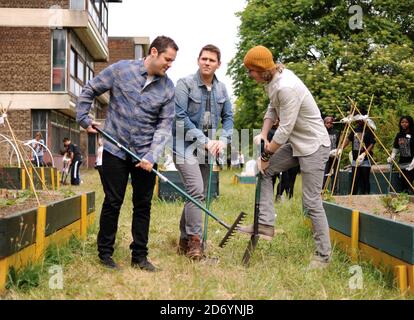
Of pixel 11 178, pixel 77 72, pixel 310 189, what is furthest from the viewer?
pixel 77 72

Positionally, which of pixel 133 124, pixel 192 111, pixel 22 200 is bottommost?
pixel 22 200

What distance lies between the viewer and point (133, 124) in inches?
177

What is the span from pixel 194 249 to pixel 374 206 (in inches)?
108

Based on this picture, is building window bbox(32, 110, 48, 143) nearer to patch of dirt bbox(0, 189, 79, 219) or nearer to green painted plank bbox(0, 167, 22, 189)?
green painted plank bbox(0, 167, 22, 189)

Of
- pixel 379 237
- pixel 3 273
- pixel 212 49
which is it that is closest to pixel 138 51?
pixel 212 49

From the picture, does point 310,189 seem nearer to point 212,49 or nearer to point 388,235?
point 388,235

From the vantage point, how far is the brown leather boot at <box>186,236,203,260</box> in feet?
15.9

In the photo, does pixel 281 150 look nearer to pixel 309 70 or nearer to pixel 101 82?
pixel 101 82

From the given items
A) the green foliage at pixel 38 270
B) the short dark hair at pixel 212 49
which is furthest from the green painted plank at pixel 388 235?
the green foliage at pixel 38 270

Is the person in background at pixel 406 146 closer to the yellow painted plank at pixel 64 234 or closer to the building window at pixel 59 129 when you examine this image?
the yellow painted plank at pixel 64 234

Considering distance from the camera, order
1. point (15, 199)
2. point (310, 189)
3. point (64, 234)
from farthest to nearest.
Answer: point (15, 199) < point (64, 234) < point (310, 189)

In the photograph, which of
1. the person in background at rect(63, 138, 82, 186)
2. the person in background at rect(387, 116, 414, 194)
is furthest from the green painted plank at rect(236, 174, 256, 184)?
the person in background at rect(387, 116, 414, 194)

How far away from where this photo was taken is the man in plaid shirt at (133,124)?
4438mm

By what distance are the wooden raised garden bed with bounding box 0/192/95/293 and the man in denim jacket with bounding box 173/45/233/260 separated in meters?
1.09
